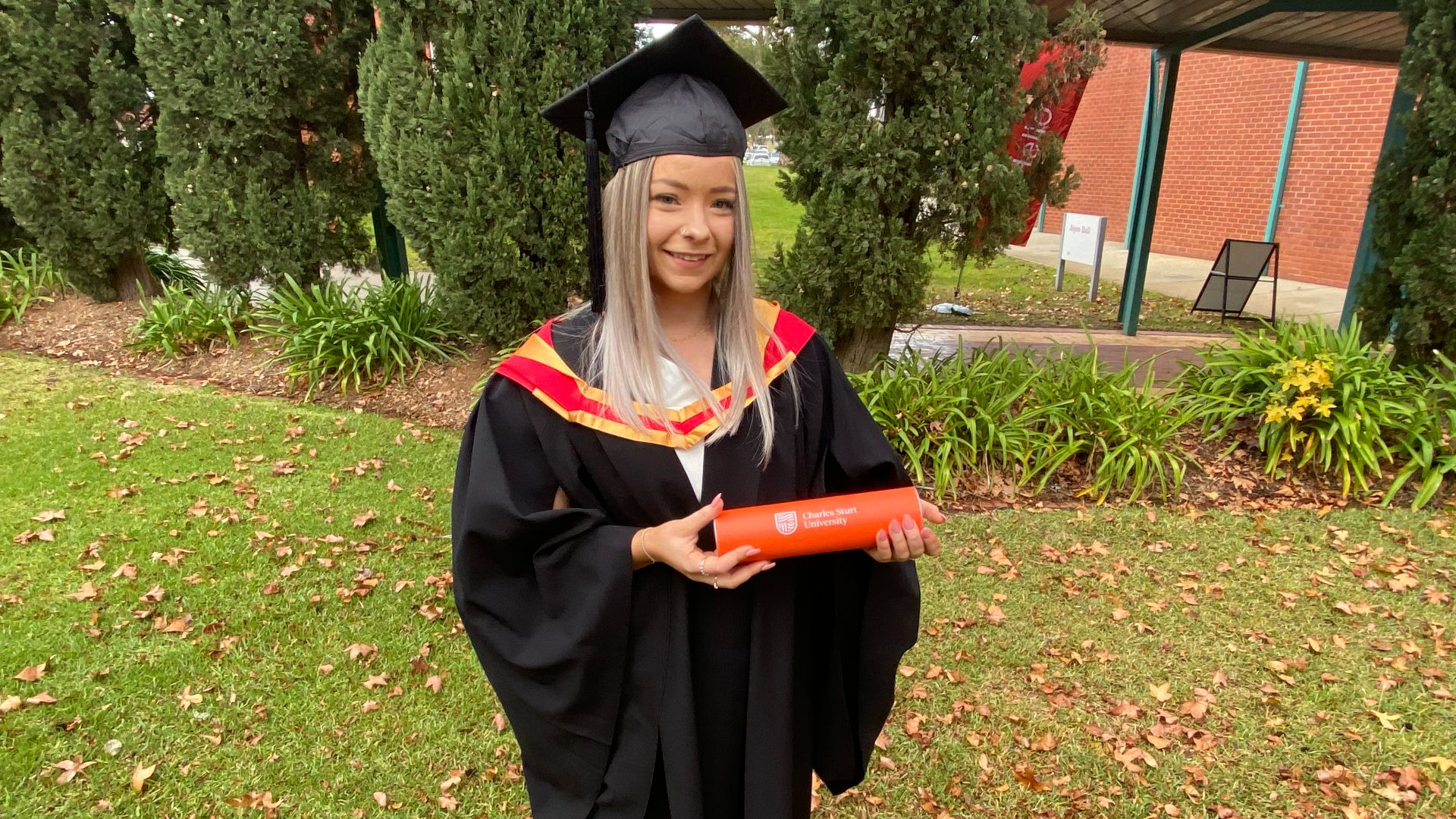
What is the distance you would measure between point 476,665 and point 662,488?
2.22 metres

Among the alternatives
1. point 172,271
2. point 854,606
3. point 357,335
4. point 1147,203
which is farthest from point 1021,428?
point 172,271

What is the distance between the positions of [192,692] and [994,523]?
3876mm

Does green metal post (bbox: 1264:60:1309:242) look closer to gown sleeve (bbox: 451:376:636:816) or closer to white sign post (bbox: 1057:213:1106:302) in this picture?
white sign post (bbox: 1057:213:1106:302)

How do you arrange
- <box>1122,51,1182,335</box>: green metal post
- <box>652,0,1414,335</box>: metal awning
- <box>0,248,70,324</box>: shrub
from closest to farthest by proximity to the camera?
<box>652,0,1414,335</box>: metal awning
<box>0,248,70,324</box>: shrub
<box>1122,51,1182,335</box>: green metal post

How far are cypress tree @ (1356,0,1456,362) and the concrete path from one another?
3107 millimetres

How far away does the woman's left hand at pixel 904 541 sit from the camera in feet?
→ 4.66

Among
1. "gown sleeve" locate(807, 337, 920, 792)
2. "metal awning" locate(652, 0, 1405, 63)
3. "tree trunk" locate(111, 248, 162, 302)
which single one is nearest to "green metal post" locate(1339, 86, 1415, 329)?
"metal awning" locate(652, 0, 1405, 63)

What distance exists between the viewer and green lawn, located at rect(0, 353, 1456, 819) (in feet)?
9.11

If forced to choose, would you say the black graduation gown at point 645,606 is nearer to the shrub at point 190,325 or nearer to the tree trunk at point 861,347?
the tree trunk at point 861,347

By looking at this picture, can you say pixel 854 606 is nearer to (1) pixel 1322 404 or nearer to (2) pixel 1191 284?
(1) pixel 1322 404

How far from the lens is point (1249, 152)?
44.4 feet

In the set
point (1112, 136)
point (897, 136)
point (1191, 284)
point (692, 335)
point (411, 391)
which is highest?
point (1112, 136)

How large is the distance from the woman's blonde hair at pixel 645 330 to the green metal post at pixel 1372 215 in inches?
217

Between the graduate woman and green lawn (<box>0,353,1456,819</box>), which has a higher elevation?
the graduate woman
